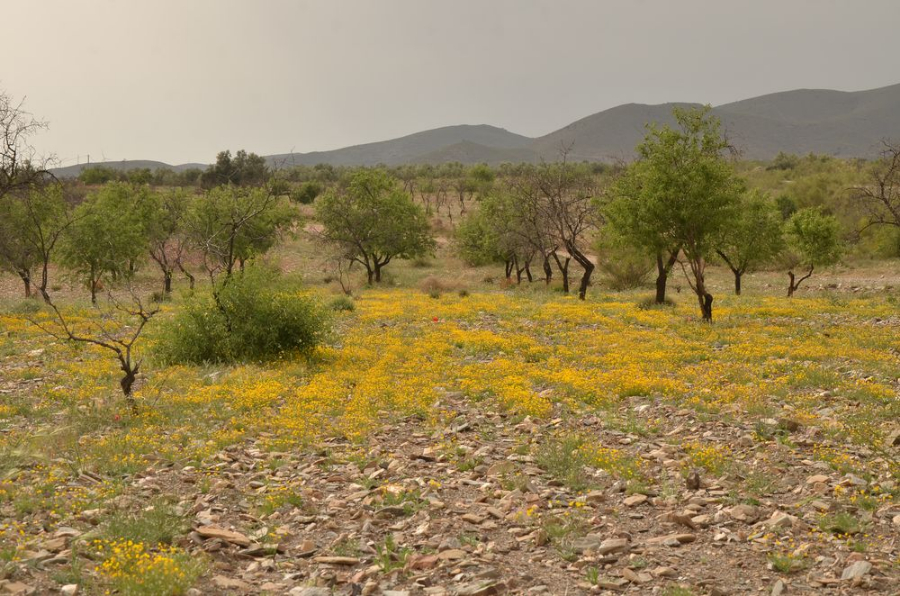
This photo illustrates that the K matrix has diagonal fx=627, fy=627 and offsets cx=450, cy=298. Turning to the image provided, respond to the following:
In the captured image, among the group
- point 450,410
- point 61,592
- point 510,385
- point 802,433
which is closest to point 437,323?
point 510,385

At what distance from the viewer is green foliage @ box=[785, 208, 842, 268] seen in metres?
36.2

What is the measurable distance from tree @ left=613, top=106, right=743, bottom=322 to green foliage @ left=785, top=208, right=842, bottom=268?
13547 mm

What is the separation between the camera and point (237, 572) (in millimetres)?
5980

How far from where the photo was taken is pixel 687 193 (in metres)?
23.1

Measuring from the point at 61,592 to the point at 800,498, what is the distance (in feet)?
25.6

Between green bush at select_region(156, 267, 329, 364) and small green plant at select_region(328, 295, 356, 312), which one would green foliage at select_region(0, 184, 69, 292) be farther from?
green bush at select_region(156, 267, 329, 364)

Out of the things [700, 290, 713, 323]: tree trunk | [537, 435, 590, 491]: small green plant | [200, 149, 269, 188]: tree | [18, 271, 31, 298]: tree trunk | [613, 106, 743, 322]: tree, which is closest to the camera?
[537, 435, 590, 491]: small green plant

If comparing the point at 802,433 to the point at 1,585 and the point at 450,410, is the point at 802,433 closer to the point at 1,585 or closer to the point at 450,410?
the point at 450,410

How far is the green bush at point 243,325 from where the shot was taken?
16672 millimetres

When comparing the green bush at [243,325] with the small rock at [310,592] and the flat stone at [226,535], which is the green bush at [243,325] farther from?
the small rock at [310,592]

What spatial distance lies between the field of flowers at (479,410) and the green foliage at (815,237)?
52.9ft

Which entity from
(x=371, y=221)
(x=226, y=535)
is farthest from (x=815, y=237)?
(x=226, y=535)

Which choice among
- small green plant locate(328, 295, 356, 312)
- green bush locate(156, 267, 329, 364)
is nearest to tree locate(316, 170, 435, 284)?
small green plant locate(328, 295, 356, 312)

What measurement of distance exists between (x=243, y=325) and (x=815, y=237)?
3334 centimetres
